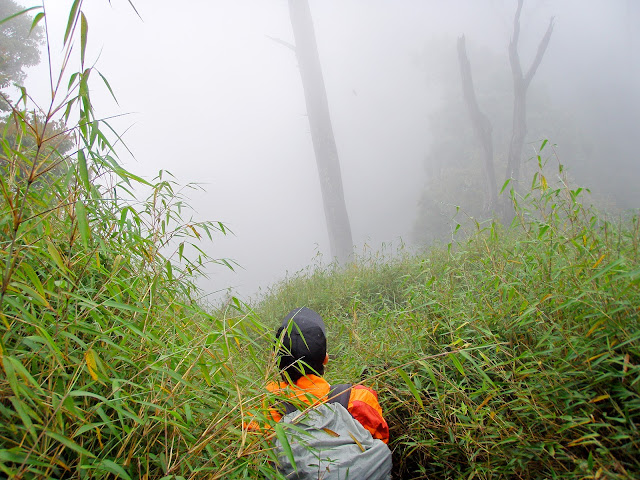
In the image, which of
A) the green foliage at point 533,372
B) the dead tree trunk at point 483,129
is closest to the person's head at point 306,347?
the green foliage at point 533,372

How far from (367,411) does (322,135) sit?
8838mm

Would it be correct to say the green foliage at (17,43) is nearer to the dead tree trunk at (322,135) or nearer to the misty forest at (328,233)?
the misty forest at (328,233)

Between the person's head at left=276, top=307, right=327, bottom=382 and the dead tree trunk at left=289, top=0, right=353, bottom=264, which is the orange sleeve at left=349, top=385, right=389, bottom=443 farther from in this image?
the dead tree trunk at left=289, top=0, right=353, bottom=264

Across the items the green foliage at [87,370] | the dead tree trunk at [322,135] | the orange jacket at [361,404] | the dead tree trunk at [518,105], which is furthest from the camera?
the dead tree trunk at [322,135]

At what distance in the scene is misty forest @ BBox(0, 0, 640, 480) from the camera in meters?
1.01

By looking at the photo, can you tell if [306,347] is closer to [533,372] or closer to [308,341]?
[308,341]

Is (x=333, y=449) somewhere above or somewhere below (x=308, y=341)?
below

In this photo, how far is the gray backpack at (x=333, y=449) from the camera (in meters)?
1.18

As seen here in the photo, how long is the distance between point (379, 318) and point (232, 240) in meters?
13.0

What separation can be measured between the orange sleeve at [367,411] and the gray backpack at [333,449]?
0.19ft

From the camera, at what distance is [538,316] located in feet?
4.82

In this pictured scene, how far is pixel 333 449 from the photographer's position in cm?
121

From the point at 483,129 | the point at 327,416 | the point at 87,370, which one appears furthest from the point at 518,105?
the point at 87,370

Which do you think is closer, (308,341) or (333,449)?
(333,449)
